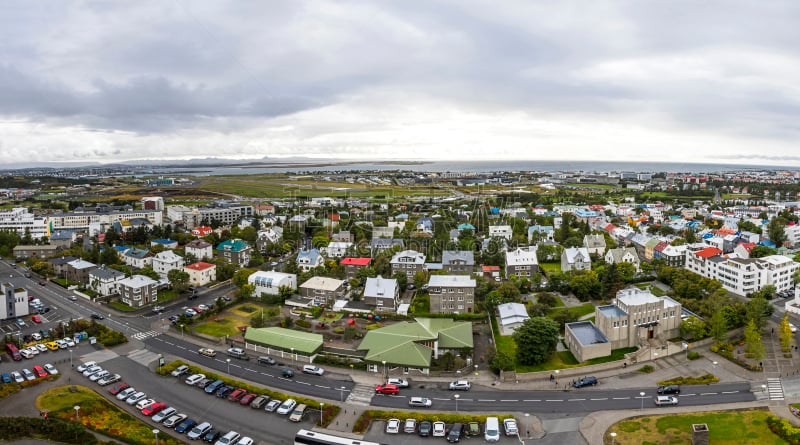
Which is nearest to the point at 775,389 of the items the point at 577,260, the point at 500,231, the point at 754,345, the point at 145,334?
the point at 754,345

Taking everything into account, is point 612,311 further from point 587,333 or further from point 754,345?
point 754,345

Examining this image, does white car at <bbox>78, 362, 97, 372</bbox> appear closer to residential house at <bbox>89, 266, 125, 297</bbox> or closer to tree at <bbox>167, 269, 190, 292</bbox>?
tree at <bbox>167, 269, 190, 292</bbox>

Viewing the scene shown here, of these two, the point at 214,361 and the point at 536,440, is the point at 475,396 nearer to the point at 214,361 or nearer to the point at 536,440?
the point at 536,440

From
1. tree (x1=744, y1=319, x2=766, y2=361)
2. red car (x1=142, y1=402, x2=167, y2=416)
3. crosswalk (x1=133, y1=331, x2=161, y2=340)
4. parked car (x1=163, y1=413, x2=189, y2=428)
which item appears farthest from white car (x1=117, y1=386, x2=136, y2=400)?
tree (x1=744, y1=319, x2=766, y2=361)

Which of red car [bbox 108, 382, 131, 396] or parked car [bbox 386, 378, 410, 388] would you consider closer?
red car [bbox 108, 382, 131, 396]

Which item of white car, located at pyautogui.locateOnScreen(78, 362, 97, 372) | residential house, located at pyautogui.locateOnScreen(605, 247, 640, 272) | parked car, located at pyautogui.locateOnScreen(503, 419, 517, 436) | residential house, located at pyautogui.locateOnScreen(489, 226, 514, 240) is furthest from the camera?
residential house, located at pyautogui.locateOnScreen(489, 226, 514, 240)
